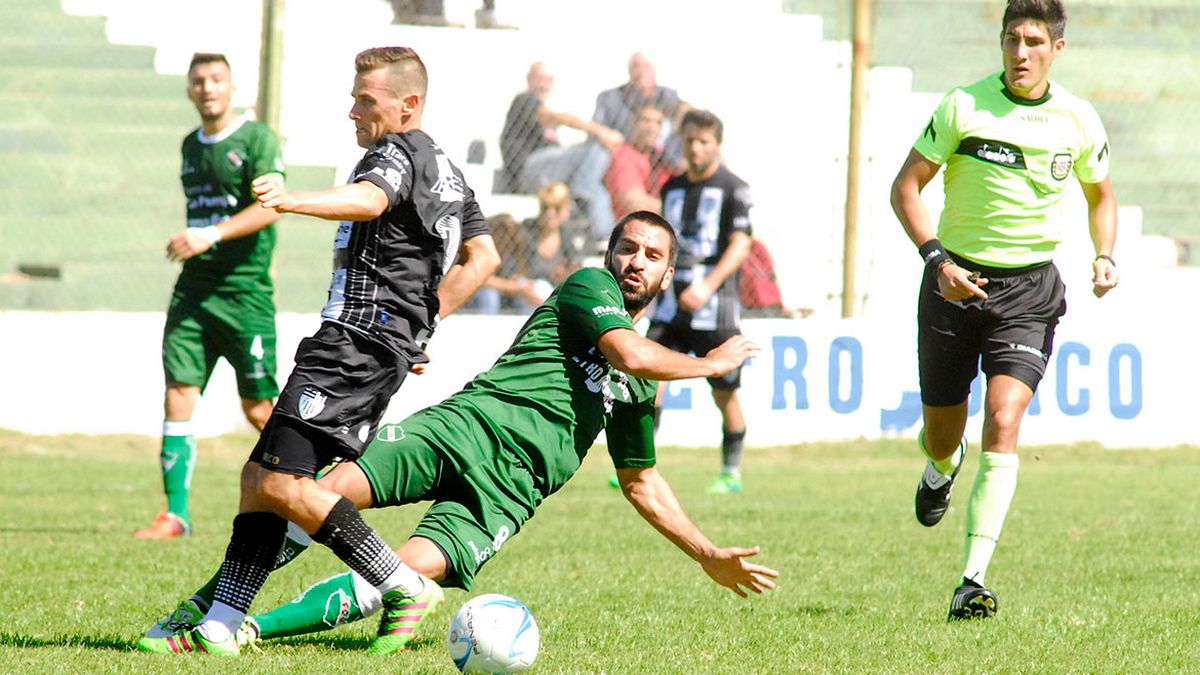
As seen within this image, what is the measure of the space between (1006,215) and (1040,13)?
81 cm

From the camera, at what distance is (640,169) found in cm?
1620

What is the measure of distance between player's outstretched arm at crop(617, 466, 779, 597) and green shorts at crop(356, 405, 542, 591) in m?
0.42

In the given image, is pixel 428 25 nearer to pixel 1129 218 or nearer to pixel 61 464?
pixel 61 464

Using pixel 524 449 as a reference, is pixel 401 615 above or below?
below

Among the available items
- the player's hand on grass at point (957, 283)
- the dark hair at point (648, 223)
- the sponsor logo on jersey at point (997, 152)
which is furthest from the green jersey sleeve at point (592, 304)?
the sponsor logo on jersey at point (997, 152)

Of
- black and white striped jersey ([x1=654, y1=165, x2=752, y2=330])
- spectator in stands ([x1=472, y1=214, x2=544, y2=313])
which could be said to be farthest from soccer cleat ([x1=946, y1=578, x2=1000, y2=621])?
spectator in stands ([x1=472, y1=214, x2=544, y2=313])

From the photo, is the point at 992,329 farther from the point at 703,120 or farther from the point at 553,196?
the point at 553,196

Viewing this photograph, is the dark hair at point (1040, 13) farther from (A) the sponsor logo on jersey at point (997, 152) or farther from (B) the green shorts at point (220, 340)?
(B) the green shorts at point (220, 340)

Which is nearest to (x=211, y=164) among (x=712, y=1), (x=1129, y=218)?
(x=712, y=1)

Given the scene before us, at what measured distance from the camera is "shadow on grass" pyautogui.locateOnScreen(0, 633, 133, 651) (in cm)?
535

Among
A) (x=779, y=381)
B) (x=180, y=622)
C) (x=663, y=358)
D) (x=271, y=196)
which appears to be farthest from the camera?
(x=779, y=381)

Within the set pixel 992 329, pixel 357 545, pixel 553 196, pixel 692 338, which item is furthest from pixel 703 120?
pixel 357 545

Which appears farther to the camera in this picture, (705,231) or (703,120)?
(705,231)

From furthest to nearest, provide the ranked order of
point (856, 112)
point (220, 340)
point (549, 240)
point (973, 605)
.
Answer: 1. point (856, 112)
2. point (549, 240)
3. point (220, 340)
4. point (973, 605)
